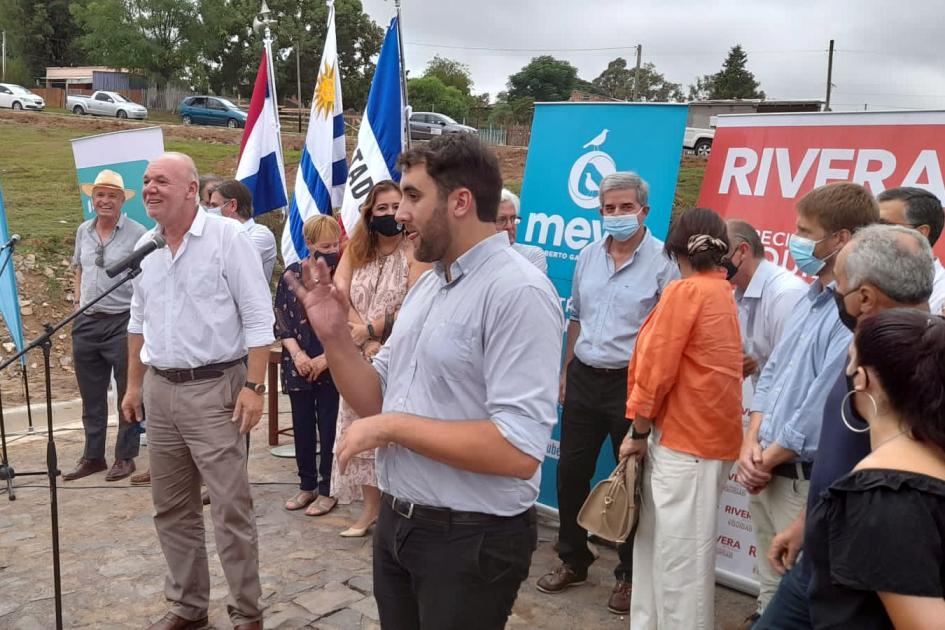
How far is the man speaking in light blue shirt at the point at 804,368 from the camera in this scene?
2.84m

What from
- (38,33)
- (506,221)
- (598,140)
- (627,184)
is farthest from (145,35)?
(627,184)

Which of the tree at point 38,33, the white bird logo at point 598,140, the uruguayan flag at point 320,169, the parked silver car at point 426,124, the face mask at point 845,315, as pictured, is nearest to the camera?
the face mask at point 845,315

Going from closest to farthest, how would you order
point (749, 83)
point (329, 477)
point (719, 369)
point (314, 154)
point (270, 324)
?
point (719, 369) → point (270, 324) → point (329, 477) → point (314, 154) → point (749, 83)

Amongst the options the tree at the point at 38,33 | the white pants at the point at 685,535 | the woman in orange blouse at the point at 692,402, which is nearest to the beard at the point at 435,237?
the woman in orange blouse at the point at 692,402

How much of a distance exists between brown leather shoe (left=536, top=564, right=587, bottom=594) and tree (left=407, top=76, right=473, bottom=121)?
44.1 meters

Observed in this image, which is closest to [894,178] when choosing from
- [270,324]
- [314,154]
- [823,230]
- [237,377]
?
[823,230]

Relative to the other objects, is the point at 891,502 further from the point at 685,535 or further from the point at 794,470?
the point at 685,535

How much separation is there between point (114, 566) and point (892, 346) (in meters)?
4.09

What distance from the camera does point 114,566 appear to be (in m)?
4.37

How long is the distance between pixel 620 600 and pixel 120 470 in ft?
12.5

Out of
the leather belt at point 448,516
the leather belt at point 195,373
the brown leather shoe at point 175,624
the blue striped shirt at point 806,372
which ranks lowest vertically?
the brown leather shoe at point 175,624

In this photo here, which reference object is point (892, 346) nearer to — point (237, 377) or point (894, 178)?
point (894, 178)

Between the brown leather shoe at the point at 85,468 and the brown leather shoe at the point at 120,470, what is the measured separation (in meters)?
0.17

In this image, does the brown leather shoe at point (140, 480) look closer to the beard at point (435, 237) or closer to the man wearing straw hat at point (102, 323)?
the man wearing straw hat at point (102, 323)
